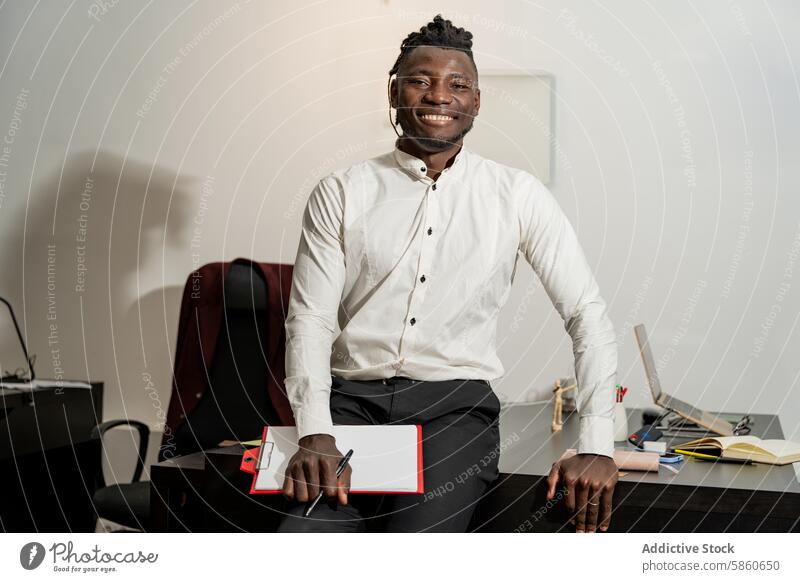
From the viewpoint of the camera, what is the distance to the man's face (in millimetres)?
1807

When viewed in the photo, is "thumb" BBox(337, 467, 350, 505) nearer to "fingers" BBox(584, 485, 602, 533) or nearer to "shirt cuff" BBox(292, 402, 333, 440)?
"shirt cuff" BBox(292, 402, 333, 440)

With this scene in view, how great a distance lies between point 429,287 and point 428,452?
34cm

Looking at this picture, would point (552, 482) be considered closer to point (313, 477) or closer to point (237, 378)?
point (313, 477)

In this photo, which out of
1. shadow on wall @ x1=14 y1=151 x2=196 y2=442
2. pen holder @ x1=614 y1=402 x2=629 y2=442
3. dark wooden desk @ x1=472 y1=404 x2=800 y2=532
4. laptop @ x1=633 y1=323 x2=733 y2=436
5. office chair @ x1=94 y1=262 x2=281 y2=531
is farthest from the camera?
shadow on wall @ x1=14 y1=151 x2=196 y2=442

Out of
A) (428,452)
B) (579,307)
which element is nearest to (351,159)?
(579,307)

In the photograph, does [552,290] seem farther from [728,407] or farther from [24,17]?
[24,17]

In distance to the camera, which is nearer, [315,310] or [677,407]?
[315,310]

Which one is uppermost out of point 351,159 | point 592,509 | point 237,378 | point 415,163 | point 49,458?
point 351,159

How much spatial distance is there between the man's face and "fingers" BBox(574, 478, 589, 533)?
2.41 ft

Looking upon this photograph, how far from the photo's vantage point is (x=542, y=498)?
64.1 inches

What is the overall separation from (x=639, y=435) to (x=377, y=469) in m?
0.77

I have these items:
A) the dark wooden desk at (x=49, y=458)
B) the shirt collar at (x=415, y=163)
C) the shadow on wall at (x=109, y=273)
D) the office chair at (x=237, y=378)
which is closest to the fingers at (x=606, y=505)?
the shirt collar at (x=415, y=163)

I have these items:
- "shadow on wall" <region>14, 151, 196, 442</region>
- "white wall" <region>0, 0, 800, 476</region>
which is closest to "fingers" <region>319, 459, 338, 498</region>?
"white wall" <region>0, 0, 800, 476</region>

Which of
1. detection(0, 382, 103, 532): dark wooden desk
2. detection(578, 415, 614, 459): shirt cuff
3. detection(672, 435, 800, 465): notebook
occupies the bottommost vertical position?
detection(0, 382, 103, 532): dark wooden desk
